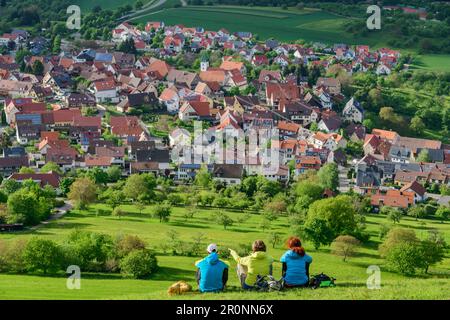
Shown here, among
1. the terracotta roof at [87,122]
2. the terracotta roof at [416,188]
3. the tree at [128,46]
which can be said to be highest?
the tree at [128,46]

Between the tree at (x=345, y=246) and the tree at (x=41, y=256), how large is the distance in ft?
31.3

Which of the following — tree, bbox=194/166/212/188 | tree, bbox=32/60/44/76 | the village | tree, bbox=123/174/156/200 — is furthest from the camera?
tree, bbox=32/60/44/76

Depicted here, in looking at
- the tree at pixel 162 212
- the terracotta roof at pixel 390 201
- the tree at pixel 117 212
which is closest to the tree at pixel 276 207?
the tree at pixel 162 212

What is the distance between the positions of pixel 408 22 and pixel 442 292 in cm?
5966

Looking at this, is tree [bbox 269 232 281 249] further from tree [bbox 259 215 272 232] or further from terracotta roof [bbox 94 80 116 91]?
terracotta roof [bbox 94 80 116 91]

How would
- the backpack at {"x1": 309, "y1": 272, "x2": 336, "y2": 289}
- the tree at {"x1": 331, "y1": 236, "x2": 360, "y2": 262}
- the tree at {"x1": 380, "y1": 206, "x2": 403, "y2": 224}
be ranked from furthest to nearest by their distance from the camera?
the tree at {"x1": 380, "y1": 206, "x2": 403, "y2": 224}
the tree at {"x1": 331, "y1": 236, "x2": 360, "y2": 262}
the backpack at {"x1": 309, "y1": 272, "x2": 336, "y2": 289}

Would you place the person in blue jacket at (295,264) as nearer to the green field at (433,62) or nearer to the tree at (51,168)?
the tree at (51,168)

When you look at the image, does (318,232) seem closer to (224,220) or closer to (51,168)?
(224,220)

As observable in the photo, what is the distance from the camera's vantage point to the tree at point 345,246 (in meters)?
22.8

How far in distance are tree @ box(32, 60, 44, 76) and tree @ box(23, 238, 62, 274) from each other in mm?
32711

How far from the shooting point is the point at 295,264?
9555mm

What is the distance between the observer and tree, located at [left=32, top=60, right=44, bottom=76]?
163 feet

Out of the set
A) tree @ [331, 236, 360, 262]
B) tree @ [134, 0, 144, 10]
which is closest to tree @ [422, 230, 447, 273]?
tree @ [331, 236, 360, 262]
